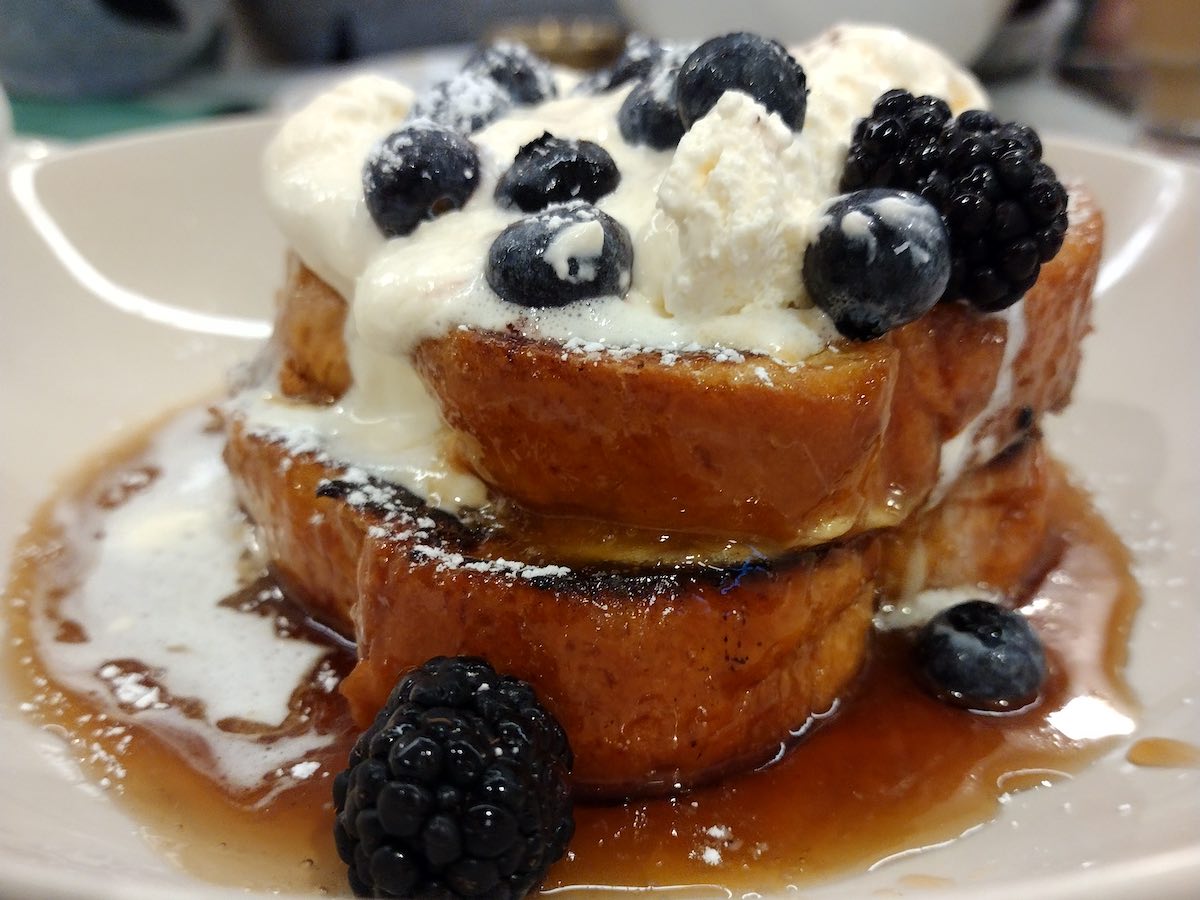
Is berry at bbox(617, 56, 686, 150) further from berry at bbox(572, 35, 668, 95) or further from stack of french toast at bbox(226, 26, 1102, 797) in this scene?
stack of french toast at bbox(226, 26, 1102, 797)

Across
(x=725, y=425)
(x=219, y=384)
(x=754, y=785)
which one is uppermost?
(x=725, y=425)

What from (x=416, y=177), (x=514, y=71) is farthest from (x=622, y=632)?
A: (x=514, y=71)

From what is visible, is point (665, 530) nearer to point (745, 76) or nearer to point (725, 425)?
point (725, 425)

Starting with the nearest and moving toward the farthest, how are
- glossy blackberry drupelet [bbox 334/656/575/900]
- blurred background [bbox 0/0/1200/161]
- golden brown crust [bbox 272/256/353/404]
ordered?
glossy blackberry drupelet [bbox 334/656/575/900] < golden brown crust [bbox 272/256/353/404] < blurred background [bbox 0/0/1200/161]

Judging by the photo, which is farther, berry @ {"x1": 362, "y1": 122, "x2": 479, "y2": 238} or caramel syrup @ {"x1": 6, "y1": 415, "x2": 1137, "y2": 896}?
berry @ {"x1": 362, "y1": 122, "x2": 479, "y2": 238}

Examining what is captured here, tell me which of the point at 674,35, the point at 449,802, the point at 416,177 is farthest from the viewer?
the point at 674,35

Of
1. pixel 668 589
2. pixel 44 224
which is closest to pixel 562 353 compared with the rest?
pixel 668 589

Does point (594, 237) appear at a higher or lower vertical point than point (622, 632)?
higher

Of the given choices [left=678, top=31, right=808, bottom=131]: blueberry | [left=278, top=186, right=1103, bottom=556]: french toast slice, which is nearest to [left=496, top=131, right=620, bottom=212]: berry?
[left=678, top=31, right=808, bottom=131]: blueberry

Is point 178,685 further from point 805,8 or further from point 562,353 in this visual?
point 805,8
